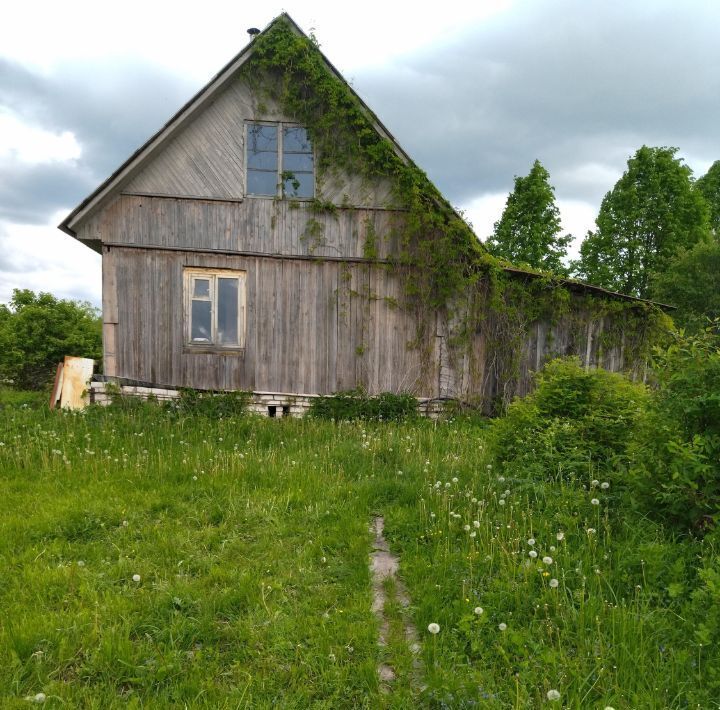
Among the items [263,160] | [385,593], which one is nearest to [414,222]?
[263,160]

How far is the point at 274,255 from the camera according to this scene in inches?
374

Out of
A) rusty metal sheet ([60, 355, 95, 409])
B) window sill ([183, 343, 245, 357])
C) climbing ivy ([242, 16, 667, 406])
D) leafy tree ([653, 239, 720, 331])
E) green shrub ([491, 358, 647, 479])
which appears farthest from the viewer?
leafy tree ([653, 239, 720, 331])

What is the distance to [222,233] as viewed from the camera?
933 cm

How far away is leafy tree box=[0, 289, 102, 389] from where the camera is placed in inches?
585

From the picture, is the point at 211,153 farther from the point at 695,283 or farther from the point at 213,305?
the point at 695,283

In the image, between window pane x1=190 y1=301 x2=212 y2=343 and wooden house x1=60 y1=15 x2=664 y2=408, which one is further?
window pane x1=190 y1=301 x2=212 y2=343

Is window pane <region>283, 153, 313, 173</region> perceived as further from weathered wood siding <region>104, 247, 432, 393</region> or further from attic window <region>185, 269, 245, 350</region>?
attic window <region>185, 269, 245, 350</region>

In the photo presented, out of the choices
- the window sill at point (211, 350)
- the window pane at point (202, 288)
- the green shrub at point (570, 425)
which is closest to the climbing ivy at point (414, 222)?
the window pane at point (202, 288)

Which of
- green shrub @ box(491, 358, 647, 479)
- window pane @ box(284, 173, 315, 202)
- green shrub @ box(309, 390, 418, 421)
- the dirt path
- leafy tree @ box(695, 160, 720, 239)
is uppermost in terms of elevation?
leafy tree @ box(695, 160, 720, 239)

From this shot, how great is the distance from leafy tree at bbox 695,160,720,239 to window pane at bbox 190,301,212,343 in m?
24.6

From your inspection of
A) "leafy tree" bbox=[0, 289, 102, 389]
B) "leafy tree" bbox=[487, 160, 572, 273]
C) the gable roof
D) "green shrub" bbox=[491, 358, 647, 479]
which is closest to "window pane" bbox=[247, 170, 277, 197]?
the gable roof

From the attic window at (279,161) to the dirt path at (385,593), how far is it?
7.36 meters

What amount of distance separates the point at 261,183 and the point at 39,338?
414 inches

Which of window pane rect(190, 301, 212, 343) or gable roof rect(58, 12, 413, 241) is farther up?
gable roof rect(58, 12, 413, 241)
